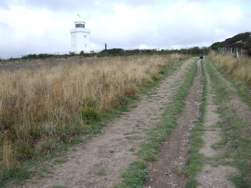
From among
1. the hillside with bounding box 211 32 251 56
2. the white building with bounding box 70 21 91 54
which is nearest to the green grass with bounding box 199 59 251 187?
the hillside with bounding box 211 32 251 56

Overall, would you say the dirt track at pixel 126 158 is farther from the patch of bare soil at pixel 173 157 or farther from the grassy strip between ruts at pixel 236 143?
the grassy strip between ruts at pixel 236 143

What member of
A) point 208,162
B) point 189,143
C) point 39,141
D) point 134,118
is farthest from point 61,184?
point 134,118

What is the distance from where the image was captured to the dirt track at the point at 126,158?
3.96 m

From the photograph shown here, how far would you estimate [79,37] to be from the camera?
55000mm

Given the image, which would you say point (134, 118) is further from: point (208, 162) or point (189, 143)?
point (208, 162)

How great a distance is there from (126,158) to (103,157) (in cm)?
43

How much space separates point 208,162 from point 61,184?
2513mm

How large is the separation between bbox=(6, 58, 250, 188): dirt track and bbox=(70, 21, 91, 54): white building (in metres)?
49.4

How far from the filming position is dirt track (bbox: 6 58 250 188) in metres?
3.96

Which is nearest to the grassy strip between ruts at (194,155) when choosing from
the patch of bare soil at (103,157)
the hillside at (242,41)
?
the patch of bare soil at (103,157)

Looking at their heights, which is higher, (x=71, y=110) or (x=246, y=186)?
(x=71, y=110)

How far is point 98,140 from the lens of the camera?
5738mm

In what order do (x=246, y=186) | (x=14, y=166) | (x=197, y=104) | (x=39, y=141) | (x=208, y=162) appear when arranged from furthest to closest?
1. (x=197, y=104)
2. (x=39, y=141)
3. (x=208, y=162)
4. (x=14, y=166)
5. (x=246, y=186)

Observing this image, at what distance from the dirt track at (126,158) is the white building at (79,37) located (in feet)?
162
